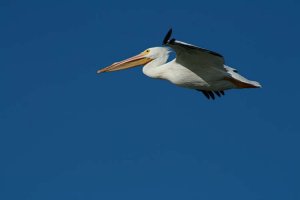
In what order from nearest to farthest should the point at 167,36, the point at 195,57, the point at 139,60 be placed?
the point at 167,36 < the point at 195,57 < the point at 139,60

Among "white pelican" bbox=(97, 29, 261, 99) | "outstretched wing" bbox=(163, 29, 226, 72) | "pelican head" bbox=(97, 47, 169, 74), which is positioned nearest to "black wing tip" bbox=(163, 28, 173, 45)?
"outstretched wing" bbox=(163, 29, 226, 72)

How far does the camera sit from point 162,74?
17.4 metres

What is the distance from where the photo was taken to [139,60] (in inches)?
749

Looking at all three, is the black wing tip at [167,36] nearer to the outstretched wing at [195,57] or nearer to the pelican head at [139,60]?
the outstretched wing at [195,57]

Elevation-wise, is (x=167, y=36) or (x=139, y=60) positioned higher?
(x=139, y=60)

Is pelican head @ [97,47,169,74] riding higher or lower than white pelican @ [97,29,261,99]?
higher

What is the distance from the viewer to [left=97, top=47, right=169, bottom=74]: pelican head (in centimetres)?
1855

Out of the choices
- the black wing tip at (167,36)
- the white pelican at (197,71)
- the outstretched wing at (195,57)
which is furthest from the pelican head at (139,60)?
the black wing tip at (167,36)

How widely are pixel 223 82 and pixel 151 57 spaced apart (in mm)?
2391

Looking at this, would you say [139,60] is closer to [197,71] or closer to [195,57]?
[197,71]

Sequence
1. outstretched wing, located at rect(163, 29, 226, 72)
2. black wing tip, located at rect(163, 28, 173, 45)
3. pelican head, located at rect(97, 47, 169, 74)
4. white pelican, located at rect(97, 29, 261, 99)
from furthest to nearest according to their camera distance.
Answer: pelican head, located at rect(97, 47, 169, 74), white pelican, located at rect(97, 29, 261, 99), outstretched wing, located at rect(163, 29, 226, 72), black wing tip, located at rect(163, 28, 173, 45)

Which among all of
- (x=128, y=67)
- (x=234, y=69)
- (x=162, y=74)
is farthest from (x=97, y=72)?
(x=234, y=69)

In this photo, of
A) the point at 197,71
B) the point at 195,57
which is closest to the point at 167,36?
the point at 195,57

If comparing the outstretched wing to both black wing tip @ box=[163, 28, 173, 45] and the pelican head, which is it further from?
the pelican head
